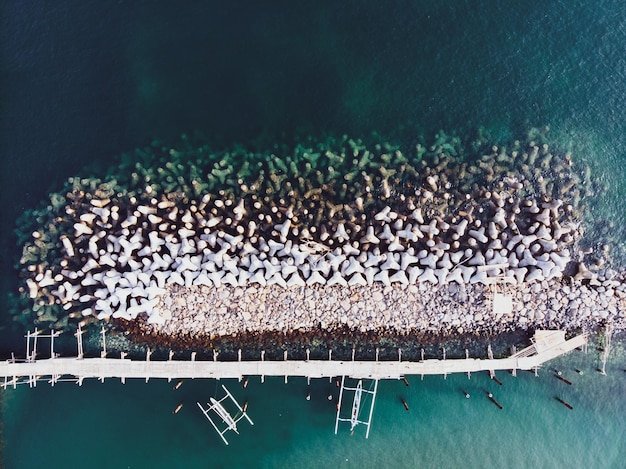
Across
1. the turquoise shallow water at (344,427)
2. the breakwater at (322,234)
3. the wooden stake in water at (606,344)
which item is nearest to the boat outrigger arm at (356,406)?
the turquoise shallow water at (344,427)

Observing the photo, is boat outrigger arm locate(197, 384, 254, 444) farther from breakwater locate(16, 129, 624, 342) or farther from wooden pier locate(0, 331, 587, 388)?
breakwater locate(16, 129, 624, 342)

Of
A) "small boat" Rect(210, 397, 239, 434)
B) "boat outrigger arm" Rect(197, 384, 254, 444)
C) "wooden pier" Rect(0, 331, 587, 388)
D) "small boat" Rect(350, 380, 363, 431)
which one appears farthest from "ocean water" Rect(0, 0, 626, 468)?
"wooden pier" Rect(0, 331, 587, 388)

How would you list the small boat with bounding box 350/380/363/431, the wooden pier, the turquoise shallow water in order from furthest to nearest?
the turquoise shallow water < the small boat with bounding box 350/380/363/431 < the wooden pier

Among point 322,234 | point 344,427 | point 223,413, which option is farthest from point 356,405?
point 322,234

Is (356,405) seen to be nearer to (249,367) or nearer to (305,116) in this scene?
(249,367)

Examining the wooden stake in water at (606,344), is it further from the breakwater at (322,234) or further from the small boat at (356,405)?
the small boat at (356,405)

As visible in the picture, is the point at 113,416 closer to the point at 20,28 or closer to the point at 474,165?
the point at 20,28
